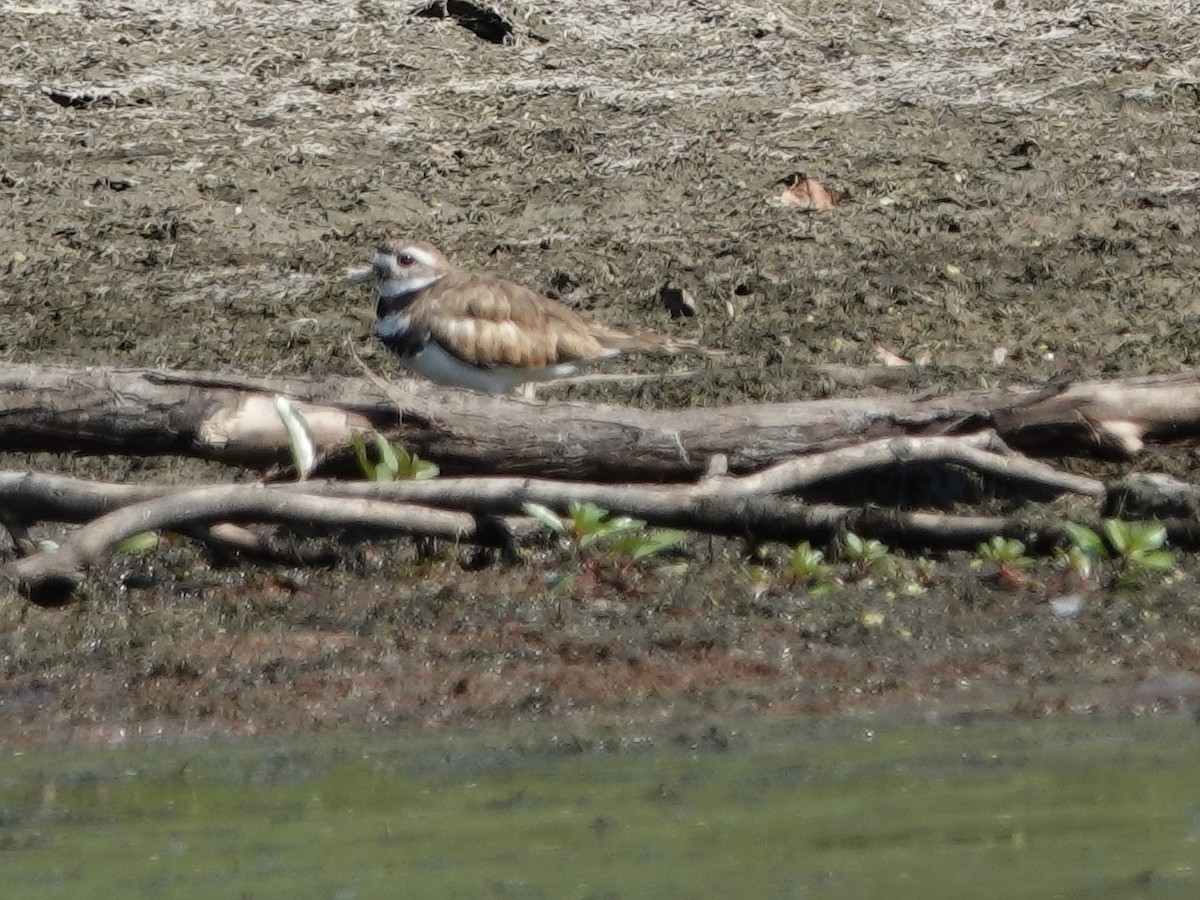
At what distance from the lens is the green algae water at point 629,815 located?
14.2 ft

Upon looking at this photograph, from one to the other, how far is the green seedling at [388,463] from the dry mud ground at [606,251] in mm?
253

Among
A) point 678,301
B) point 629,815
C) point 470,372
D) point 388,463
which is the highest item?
point 629,815

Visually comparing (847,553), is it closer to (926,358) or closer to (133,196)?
(926,358)

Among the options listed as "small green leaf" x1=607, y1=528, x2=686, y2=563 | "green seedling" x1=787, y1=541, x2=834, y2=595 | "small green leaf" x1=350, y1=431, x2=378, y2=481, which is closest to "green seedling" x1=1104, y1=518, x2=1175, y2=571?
"green seedling" x1=787, y1=541, x2=834, y2=595

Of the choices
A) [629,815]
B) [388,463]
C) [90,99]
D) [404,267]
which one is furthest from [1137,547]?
[90,99]

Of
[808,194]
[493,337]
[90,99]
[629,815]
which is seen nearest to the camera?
[629,815]

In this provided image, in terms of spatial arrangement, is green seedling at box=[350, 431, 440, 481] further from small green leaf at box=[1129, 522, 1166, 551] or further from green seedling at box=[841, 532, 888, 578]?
small green leaf at box=[1129, 522, 1166, 551]

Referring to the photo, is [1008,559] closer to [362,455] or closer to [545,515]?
[545,515]

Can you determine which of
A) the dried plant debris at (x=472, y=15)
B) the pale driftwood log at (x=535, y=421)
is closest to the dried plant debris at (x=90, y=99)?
the dried plant debris at (x=472, y=15)

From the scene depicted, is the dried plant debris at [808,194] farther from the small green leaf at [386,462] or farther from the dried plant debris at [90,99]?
the small green leaf at [386,462]

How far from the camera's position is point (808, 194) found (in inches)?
465

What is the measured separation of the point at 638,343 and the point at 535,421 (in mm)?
2043

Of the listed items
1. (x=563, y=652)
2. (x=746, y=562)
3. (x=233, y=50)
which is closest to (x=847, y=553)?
(x=746, y=562)

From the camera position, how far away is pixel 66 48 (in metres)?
12.8
